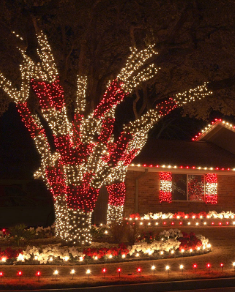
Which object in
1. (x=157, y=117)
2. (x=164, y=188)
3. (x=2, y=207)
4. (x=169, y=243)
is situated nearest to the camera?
(x=169, y=243)

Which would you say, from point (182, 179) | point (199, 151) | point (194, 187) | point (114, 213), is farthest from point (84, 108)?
point (199, 151)

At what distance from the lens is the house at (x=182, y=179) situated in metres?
22.0

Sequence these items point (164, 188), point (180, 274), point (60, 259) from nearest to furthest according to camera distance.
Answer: point (180, 274) → point (60, 259) → point (164, 188)

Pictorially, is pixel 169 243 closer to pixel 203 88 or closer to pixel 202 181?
pixel 203 88

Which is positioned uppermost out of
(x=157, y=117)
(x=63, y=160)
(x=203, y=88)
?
(x=203, y=88)

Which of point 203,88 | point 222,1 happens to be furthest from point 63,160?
point 222,1

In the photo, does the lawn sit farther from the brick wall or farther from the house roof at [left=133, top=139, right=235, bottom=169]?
the house roof at [left=133, top=139, right=235, bottom=169]

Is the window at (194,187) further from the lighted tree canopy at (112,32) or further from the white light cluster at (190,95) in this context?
the white light cluster at (190,95)

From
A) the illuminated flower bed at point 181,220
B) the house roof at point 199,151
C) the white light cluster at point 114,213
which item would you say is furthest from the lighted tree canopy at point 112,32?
the illuminated flower bed at point 181,220

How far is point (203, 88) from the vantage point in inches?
630

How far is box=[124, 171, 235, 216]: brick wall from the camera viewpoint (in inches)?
867

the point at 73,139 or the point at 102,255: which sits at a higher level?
the point at 73,139

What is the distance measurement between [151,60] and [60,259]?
677 cm

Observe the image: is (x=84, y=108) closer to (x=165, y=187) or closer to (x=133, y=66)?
(x=133, y=66)
